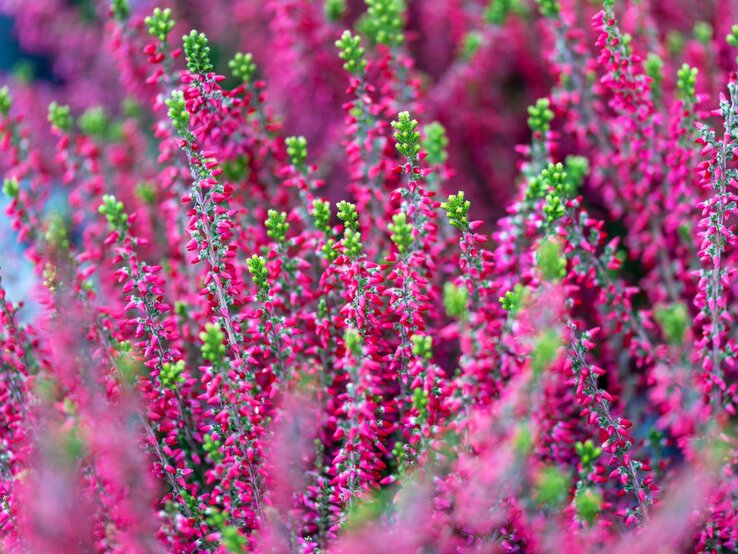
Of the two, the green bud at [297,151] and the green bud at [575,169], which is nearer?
the green bud at [297,151]

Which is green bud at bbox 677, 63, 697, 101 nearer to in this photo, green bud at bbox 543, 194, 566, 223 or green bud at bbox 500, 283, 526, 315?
green bud at bbox 543, 194, 566, 223

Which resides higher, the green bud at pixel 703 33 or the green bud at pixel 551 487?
the green bud at pixel 703 33

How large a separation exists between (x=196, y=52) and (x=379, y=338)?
0.84 metres

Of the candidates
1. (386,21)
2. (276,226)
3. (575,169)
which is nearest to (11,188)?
(276,226)

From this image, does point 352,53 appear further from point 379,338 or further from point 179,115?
point 379,338

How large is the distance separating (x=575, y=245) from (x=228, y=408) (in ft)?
3.15

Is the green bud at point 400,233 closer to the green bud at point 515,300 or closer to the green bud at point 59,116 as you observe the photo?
the green bud at point 515,300

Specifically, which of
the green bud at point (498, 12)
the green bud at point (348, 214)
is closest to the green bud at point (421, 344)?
the green bud at point (348, 214)

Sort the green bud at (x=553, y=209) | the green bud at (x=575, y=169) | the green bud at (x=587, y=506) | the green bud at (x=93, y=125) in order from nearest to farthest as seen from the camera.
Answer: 1. the green bud at (x=587, y=506)
2. the green bud at (x=553, y=209)
3. the green bud at (x=575, y=169)
4. the green bud at (x=93, y=125)

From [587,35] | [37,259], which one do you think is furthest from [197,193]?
[587,35]

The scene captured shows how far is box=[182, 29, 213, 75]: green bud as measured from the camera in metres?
1.91

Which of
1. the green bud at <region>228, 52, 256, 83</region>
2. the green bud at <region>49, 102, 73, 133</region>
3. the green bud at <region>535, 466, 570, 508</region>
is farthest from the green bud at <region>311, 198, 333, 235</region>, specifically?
the green bud at <region>49, 102, 73, 133</region>

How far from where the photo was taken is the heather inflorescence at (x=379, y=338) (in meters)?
1.59

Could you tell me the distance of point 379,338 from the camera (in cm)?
186
